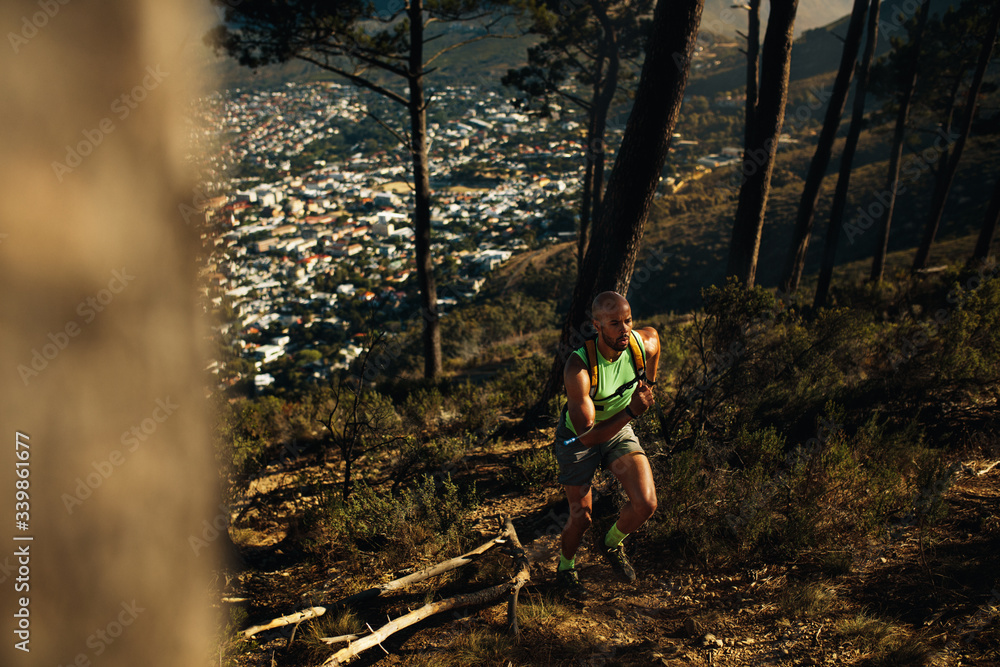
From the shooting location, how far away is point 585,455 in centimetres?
294

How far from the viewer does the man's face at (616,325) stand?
2.69 meters

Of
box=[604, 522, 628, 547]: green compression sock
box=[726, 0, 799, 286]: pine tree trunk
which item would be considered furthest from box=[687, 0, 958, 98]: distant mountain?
box=[604, 522, 628, 547]: green compression sock

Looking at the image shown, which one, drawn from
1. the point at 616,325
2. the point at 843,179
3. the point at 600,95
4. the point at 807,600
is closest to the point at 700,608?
the point at 807,600

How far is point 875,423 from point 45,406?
528 cm

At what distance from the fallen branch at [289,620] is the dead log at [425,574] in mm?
165

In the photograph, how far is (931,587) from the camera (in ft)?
9.35

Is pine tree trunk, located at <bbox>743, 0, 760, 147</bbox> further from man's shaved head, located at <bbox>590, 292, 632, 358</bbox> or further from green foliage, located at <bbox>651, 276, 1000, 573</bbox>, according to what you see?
man's shaved head, located at <bbox>590, 292, 632, 358</bbox>

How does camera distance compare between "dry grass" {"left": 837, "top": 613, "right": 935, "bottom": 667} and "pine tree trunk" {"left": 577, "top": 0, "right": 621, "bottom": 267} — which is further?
"pine tree trunk" {"left": 577, "top": 0, "right": 621, "bottom": 267}

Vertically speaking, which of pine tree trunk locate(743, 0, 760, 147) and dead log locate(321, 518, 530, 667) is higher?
pine tree trunk locate(743, 0, 760, 147)

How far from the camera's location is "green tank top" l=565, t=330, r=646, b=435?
2.84m
